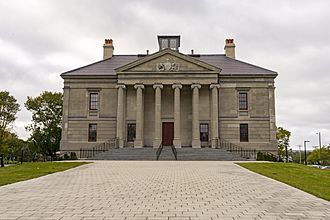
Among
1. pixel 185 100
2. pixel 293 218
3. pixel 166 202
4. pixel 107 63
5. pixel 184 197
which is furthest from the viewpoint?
pixel 107 63

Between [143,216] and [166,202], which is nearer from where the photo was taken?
[143,216]

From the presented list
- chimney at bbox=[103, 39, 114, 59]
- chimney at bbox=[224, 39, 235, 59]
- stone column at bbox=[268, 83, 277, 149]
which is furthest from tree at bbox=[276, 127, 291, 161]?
chimney at bbox=[103, 39, 114, 59]

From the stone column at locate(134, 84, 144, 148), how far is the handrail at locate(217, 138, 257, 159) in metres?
9.00

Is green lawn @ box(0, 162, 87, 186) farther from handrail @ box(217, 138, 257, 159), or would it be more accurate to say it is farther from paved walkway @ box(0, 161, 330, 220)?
handrail @ box(217, 138, 257, 159)

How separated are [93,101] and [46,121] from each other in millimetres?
16662

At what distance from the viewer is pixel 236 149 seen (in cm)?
3909

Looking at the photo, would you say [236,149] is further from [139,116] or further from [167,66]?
[167,66]

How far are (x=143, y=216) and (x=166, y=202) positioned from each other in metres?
1.72

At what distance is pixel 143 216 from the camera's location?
22.5 ft

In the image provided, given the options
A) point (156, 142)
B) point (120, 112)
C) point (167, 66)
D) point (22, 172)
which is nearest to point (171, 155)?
point (156, 142)

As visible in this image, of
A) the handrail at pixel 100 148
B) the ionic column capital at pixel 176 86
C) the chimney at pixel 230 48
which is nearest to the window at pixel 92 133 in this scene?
the handrail at pixel 100 148

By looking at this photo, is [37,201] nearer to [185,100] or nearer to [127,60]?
[185,100]

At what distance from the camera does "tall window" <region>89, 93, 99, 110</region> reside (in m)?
41.3

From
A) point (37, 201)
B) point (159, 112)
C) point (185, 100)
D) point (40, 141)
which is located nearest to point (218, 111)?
point (185, 100)
